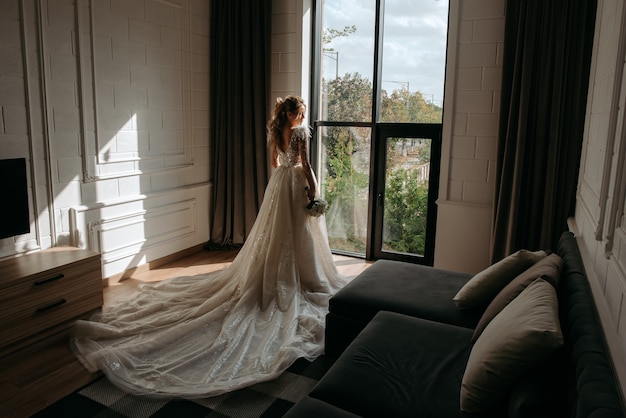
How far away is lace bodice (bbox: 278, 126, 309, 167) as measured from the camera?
12.8 ft

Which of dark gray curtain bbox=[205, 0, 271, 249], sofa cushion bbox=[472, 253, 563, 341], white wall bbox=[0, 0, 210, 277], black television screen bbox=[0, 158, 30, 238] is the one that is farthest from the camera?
dark gray curtain bbox=[205, 0, 271, 249]

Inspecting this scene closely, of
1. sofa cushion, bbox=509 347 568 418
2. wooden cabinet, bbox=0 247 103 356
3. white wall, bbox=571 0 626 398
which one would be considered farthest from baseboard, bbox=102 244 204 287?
white wall, bbox=571 0 626 398

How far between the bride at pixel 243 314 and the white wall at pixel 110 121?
2.46 ft

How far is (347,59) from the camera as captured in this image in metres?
5.08

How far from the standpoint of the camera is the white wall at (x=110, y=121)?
3465 millimetres

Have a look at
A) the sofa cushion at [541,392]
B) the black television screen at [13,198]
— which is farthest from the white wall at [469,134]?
the black television screen at [13,198]

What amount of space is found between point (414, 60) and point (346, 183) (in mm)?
1405

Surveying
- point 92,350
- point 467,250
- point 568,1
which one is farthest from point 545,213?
point 92,350

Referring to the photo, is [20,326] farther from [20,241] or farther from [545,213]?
[545,213]

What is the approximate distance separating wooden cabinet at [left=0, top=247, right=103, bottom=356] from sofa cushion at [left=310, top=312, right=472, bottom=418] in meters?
2.06

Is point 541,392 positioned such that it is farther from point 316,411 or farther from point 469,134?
point 469,134

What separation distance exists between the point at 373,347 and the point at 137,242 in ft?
9.75

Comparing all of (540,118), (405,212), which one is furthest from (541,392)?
(405,212)

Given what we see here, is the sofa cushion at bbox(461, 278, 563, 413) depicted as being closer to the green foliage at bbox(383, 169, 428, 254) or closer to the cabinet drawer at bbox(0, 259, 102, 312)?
the cabinet drawer at bbox(0, 259, 102, 312)
